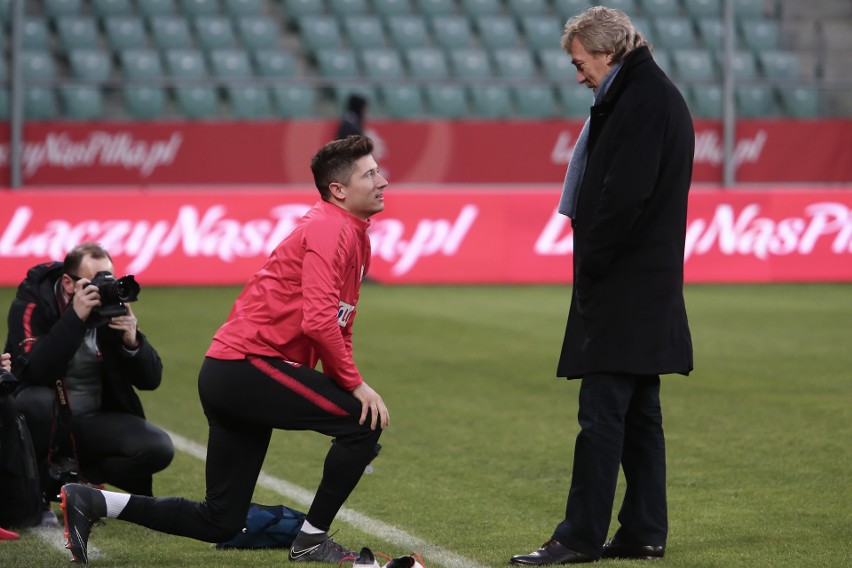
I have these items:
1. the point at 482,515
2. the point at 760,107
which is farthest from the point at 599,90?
the point at 760,107

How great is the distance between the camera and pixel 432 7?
68.8 feet

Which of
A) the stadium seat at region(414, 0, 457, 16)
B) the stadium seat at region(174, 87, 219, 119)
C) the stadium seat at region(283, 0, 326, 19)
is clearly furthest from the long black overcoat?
the stadium seat at region(414, 0, 457, 16)

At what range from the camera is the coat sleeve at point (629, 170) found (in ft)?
14.7

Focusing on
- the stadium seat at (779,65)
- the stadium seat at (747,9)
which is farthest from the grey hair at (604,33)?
the stadium seat at (747,9)

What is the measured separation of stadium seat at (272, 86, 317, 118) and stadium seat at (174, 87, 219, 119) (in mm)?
776

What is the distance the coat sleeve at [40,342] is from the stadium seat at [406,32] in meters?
15.3

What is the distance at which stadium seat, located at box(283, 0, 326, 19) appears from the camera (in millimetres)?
20406

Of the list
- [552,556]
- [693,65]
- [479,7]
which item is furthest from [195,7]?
[552,556]

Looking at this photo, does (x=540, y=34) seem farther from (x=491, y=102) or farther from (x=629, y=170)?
(x=629, y=170)

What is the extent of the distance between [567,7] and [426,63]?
2.54m

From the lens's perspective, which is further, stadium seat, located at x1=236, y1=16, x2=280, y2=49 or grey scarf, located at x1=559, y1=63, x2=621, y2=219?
stadium seat, located at x1=236, y1=16, x2=280, y2=49

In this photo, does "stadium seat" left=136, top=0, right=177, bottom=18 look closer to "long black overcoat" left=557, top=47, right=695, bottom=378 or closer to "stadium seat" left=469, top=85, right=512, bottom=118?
"stadium seat" left=469, top=85, right=512, bottom=118

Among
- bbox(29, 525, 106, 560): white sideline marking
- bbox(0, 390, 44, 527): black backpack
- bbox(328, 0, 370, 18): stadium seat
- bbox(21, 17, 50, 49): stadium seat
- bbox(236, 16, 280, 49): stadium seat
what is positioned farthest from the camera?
bbox(328, 0, 370, 18): stadium seat

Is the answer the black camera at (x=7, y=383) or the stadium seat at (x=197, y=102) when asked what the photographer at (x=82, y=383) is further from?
the stadium seat at (x=197, y=102)
